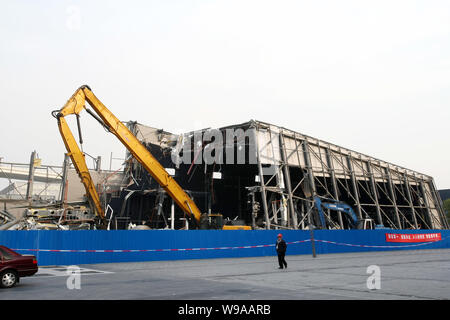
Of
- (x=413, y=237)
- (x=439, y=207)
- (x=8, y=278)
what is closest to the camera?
(x=8, y=278)

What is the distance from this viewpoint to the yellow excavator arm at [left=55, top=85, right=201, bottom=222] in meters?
23.4

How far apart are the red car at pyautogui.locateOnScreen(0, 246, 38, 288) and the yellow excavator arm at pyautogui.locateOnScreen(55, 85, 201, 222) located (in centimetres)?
1304

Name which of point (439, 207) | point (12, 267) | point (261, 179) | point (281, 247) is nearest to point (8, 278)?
point (12, 267)

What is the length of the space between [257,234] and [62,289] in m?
17.4

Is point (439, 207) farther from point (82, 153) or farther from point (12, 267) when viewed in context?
point (12, 267)

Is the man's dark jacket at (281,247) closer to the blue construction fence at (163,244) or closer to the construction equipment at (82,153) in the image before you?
the blue construction fence at (163,244)

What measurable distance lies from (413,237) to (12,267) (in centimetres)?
3504

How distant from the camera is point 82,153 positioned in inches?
974

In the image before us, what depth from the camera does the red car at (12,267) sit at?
1106 centimetres

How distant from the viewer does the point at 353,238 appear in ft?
100

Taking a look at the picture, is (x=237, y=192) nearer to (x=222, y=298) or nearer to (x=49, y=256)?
(x=49, y=256)
